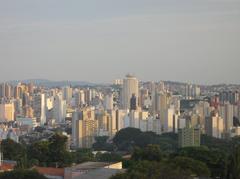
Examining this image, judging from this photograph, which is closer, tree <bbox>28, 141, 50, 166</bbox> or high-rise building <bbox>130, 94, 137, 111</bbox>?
tree <bbox>28, 141, 50, 166</bbox>

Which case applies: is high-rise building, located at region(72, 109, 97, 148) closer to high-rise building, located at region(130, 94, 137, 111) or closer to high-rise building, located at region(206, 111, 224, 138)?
high-rise building, located at region(206, 111, 224, 138)

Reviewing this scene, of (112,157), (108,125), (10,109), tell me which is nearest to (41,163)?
(112,157)

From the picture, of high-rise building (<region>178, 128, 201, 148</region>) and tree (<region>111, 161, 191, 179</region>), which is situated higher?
tree (<region>111, 161, 191, 179</region>)

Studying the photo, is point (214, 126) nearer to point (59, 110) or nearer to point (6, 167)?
point (59, 110)

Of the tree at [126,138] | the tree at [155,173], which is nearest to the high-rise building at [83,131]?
the tree at [126,138]

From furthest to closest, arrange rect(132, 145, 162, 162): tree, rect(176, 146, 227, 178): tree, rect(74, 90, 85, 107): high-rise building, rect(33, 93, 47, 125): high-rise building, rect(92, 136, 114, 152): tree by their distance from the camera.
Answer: rect(74, 90, 85, 107): high-rise building
rect(33, 93, 47, 125): high-rise building
rect(92, 136, 114, 152): tree
rect(132, 145, 162, 162): tree
rect(176, 146, 227, 178): tree

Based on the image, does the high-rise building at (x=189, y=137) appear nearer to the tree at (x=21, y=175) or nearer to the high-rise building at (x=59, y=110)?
the tree at (x=21, y=175)

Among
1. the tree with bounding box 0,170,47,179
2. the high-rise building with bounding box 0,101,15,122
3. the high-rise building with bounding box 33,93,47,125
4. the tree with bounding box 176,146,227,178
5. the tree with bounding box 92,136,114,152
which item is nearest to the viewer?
the tree with bounding box 0,170,47,179

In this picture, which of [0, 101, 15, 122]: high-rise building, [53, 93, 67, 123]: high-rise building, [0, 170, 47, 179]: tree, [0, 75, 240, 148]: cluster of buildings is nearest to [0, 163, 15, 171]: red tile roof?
[0, 170, 47, 179]: tree
